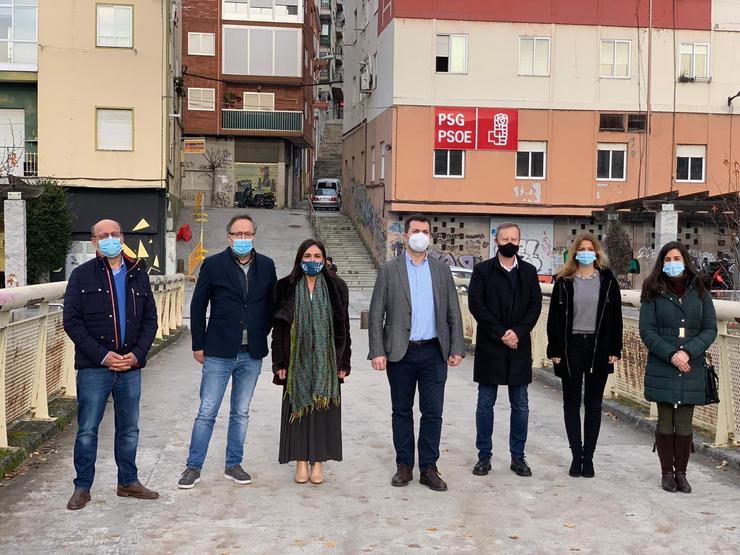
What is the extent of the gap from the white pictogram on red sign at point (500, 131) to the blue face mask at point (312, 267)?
104ft

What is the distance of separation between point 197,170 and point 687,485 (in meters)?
50.6

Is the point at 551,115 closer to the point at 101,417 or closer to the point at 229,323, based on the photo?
the point at 229,323


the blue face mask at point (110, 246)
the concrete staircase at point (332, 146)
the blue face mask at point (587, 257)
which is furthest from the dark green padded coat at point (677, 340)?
the concrete staircase at point (332, 146)

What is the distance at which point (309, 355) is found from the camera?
721cm

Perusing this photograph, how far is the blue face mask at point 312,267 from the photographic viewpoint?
23.3ft

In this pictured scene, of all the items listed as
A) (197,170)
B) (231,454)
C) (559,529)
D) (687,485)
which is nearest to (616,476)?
(687,485)

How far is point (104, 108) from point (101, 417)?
32225 mm

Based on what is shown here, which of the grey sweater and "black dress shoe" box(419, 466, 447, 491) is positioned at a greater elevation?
the grey sweater

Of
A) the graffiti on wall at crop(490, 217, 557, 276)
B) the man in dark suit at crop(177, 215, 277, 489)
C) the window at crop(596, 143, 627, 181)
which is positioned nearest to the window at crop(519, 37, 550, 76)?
the window at crop(596, 143, 627, 181)

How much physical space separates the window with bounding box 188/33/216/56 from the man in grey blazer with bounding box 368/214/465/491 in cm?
4997

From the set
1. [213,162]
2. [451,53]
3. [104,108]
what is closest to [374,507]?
[104,108]

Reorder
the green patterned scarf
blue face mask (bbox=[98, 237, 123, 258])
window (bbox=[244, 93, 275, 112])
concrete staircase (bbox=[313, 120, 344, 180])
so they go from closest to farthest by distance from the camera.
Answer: blue face mask (bbox=[98, 237, 123, 258]) → the green patterned scarf → window (bbox=[244, 93, 275, 112]) → concrete staircase (bbox=[313, 120, 344, 180])

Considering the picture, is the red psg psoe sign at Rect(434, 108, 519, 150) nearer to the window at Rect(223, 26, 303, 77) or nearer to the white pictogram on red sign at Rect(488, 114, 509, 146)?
the white pictogram on red sign at Rect(488, 114, 509, 146)

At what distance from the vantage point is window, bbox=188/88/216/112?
55281 millimetres
